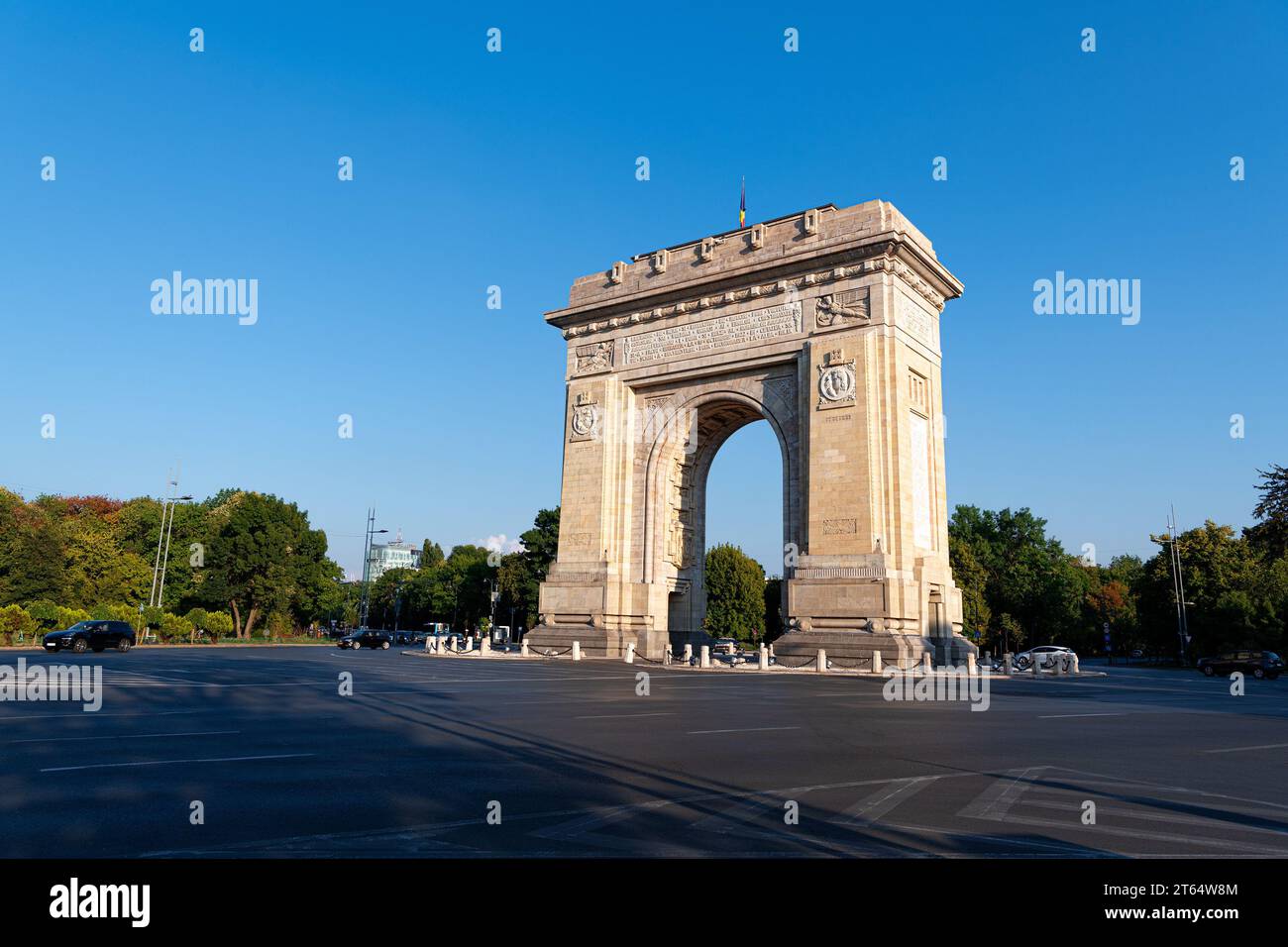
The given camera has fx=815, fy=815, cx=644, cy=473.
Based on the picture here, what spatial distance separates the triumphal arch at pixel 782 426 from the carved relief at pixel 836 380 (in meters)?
0.07

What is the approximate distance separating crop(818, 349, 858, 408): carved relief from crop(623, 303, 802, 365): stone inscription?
2.27 metres

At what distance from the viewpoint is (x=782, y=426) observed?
33594mm

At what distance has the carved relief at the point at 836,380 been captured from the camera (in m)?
30.4

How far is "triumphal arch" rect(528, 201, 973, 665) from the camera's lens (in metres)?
29.4

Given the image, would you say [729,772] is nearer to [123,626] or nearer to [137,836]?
[137,836]

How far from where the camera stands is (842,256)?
102 ft

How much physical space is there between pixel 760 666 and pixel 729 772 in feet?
71.1

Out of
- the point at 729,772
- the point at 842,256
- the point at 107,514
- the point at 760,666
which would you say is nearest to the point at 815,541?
the point at 760,666

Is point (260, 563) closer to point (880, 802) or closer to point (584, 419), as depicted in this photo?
point (584, 419)

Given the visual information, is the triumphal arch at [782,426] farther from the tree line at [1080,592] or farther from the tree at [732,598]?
the tree at [732,598]

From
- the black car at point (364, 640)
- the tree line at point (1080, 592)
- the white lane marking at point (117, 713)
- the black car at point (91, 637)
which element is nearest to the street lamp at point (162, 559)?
the black car at point (364, 640)

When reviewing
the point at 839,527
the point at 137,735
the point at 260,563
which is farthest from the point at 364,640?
the point at 137,735

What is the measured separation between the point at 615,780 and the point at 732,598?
2603 inches

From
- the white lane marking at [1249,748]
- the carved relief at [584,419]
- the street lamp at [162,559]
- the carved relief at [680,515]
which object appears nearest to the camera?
the white lane marking at [1249,748]
